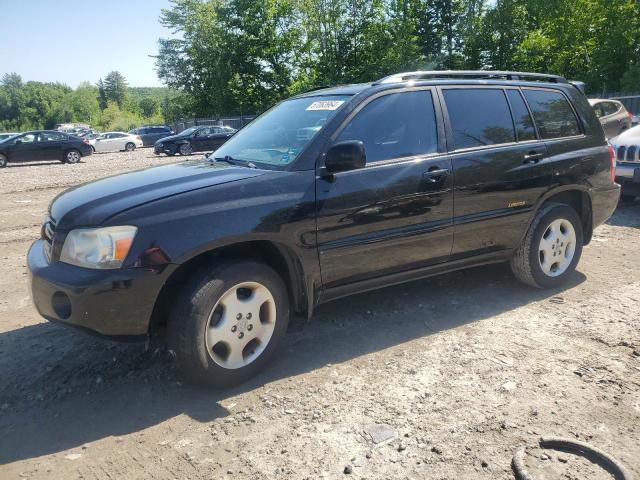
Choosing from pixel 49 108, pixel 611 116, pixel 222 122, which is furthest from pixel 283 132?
pixel 49 108

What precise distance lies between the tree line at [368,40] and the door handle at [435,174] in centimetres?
3489

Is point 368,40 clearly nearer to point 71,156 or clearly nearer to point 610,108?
point 71,156

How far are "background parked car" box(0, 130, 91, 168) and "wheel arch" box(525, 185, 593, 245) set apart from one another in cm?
2292

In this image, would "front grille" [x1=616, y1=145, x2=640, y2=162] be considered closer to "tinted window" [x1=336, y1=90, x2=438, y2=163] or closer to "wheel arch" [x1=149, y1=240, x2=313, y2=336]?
"tinted window" [x1=336, y1=90, x2=438, y2=163]

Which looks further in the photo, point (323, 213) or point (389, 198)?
point (389, 198)

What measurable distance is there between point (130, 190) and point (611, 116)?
1058cm

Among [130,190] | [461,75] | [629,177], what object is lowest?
[629,177]

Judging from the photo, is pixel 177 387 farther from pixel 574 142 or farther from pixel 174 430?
pixel 574 142

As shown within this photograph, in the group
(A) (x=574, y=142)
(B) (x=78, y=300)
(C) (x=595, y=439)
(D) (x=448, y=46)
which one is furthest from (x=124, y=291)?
(D) (x=448, y=46)

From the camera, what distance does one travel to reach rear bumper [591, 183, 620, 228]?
4.85 m

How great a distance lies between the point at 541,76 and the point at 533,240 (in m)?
1.56

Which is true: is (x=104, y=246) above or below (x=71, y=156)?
below

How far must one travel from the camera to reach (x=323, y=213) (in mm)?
3352

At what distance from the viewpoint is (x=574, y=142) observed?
15.5 ft
